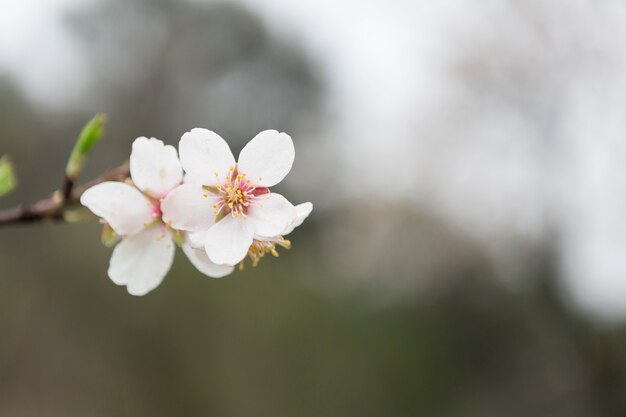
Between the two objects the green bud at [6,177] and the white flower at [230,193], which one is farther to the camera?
the green bud at [6,177]

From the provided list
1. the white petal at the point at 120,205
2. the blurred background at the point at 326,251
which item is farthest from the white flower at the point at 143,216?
the blurred background at the point at 326,251

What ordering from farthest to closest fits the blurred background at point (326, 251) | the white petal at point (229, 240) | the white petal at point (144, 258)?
the blurred background at point (326, 251) → the white petal at point (144, 258) → the white petal at point (229, 240)

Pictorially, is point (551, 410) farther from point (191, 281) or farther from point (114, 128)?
point (114, 128)

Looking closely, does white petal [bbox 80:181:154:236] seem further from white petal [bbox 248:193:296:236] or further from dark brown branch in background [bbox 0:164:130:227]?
white petal [bbox 248:193:296:236]

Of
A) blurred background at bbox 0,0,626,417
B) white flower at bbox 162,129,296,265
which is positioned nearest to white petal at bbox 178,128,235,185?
white flower at bbox 162,129,296,265

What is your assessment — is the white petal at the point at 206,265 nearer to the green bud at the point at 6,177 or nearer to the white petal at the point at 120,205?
the white petal at the point at 120,205

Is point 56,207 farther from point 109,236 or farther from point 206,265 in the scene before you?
point 206,265

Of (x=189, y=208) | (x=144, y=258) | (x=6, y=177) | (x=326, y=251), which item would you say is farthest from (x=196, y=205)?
(x=326, y=251)
